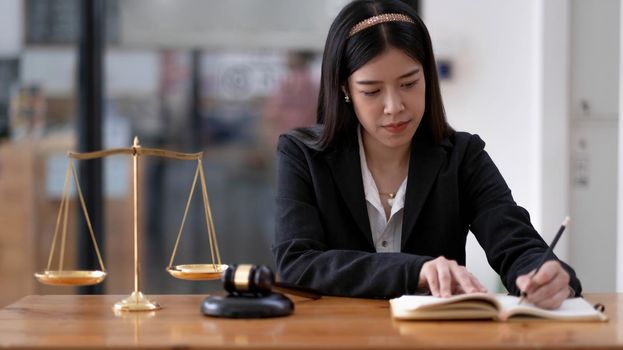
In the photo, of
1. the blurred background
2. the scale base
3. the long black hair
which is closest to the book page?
the scale base

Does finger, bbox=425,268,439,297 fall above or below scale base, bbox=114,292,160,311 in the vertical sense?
above

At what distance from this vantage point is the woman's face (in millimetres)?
2225

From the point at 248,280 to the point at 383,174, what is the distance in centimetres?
68

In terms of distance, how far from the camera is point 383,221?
92.8 inches

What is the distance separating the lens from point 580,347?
153 centimetres

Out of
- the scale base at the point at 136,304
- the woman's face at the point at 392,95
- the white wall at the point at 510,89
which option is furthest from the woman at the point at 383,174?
the white wall at the point at 510,89

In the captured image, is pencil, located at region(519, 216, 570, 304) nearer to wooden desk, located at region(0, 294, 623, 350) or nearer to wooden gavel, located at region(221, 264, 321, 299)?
wooden desk, located at region(0, 294, 623, 350)

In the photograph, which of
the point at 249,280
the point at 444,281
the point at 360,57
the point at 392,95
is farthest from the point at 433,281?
the point at 360,57

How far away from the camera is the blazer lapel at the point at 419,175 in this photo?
2.30 metres

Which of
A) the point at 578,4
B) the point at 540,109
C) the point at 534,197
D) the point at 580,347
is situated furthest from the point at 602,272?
the point at 580,347

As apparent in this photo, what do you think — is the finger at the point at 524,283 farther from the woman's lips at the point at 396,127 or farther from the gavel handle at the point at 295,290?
the woman's lips at the point at 396,127

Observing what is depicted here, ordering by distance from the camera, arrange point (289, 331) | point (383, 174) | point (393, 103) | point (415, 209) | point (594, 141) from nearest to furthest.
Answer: point (289, 331)
point (393, 103)
point (415, 209)
point (383, 174)
point (594, 141)

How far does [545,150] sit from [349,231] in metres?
2.52

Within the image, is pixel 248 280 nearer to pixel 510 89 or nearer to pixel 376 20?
pixel 376 20
